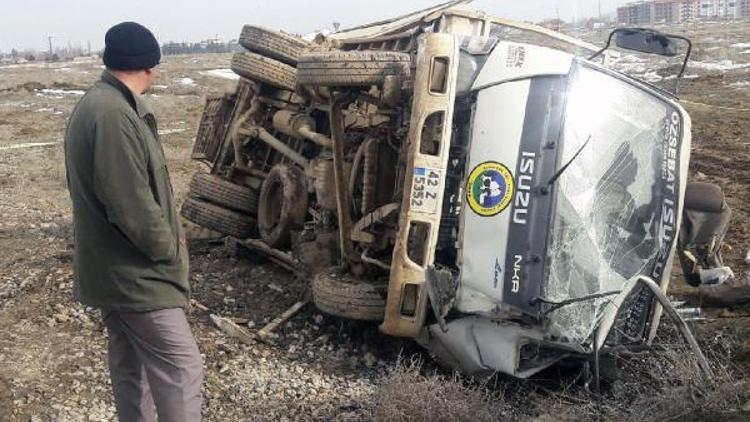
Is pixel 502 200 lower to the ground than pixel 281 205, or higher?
higher

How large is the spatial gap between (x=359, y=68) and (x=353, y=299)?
1.39m

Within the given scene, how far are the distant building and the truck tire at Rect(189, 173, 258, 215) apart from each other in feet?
254

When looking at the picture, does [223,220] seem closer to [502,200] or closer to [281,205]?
[281,205]

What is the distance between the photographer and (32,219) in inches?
348

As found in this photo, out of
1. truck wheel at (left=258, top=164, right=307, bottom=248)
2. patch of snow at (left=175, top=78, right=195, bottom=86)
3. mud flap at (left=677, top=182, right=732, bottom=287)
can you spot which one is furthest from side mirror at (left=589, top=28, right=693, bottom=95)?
patch of snow at (left=175, top=78, right=195, bottom=86)

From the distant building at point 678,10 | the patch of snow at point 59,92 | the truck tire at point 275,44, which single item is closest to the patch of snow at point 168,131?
the patch of snow at point 59,92

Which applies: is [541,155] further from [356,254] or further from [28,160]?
[28,160]

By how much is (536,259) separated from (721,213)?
173 cm

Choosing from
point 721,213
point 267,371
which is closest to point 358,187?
point 267,371

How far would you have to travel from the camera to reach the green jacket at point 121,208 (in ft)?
9.95

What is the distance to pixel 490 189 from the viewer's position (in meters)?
4.40

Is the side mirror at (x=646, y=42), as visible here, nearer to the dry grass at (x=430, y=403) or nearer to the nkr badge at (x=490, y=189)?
the nkr badge at (x=490, y=189)

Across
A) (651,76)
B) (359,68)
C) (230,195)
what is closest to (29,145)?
(230,195)

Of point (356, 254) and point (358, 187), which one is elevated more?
point (358, 187)
